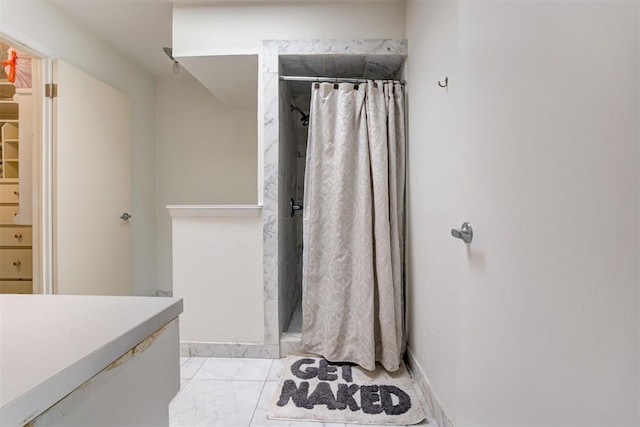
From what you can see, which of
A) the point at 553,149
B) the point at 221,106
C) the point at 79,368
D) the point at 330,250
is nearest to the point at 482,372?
the point at 553,149

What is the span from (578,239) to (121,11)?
274 cm

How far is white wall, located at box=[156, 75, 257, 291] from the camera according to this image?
289 cm

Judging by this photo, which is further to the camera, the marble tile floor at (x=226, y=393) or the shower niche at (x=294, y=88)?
the shower niche at (x=294, y=88)

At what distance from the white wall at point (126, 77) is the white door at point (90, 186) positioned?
0.17m

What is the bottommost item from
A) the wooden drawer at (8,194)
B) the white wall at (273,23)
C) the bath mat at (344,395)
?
the bath mat at (344,395)

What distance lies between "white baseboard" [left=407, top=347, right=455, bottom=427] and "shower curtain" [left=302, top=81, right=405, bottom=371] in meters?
0.09

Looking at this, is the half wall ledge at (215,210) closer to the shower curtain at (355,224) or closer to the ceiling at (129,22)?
the shower curtain at (355,224)

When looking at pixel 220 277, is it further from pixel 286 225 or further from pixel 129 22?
pixel 129 22

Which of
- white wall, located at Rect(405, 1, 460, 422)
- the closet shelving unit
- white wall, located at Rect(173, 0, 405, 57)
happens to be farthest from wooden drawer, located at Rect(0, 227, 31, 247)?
white wall, located at Rect(405, 1, 460, 422)

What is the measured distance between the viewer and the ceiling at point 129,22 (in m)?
1.87

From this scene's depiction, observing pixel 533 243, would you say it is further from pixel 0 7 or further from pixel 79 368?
pixel 0 7

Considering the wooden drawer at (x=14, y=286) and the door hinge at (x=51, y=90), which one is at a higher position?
the door hinge at (x=51, y=90)

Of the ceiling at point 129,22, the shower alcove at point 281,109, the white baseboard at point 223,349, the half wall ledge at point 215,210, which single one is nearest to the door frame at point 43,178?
the ceiling at point 129,22

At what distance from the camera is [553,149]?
0.51 m
